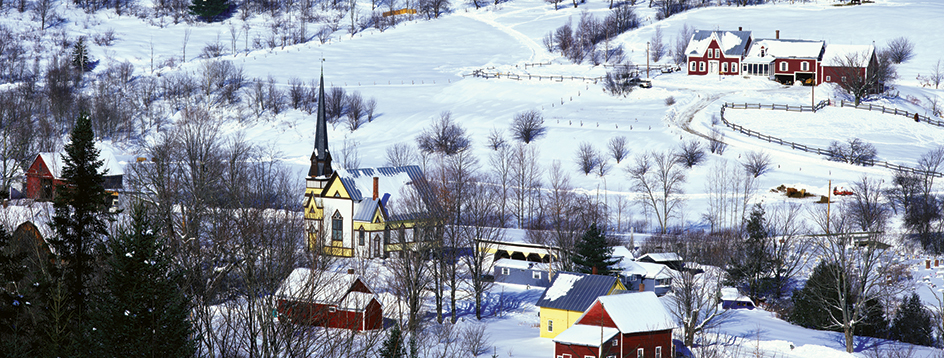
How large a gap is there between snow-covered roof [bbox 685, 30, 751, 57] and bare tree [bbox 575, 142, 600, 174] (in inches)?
1045

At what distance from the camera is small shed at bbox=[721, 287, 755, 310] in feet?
164

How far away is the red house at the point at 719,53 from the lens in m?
95.9

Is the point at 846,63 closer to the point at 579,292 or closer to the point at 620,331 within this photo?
the point at 579,292

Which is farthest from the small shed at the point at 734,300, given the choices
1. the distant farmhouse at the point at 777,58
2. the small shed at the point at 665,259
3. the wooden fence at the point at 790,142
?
the distant farmhouse at the point at 777,58

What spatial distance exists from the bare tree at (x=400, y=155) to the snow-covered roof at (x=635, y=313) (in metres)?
39.2

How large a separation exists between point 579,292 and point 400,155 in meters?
37.7

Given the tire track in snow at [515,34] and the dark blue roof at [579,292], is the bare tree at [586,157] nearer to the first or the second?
the dark blue roof at [579,292]

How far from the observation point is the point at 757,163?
69.8 meters

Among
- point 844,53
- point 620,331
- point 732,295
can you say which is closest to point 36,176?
point 620,331

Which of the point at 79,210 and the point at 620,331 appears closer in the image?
the point at 79,210

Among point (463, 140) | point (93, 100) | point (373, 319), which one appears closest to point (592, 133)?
point (463, 140)

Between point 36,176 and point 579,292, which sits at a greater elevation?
point 36,176

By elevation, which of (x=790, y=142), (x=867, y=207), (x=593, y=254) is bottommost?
(x=593, y=254)

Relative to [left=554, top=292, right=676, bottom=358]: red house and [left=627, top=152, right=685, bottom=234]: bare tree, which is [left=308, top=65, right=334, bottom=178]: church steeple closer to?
[left=627, top=152, right=685, bottom=234]: bare tree
